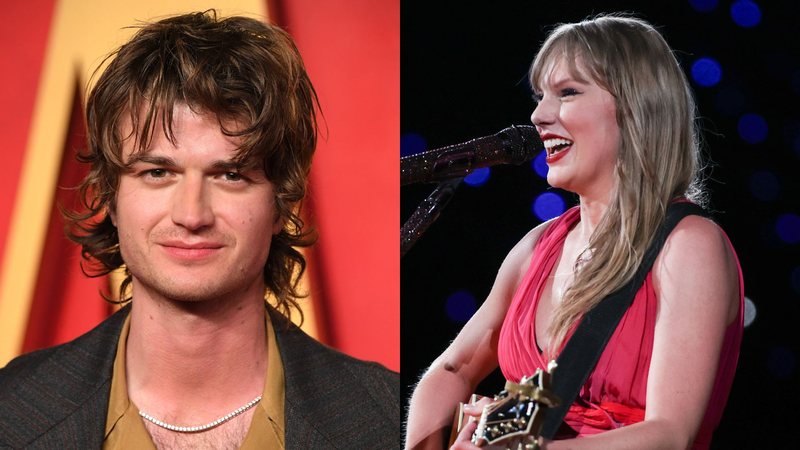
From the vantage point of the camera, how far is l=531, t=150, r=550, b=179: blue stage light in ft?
8.77

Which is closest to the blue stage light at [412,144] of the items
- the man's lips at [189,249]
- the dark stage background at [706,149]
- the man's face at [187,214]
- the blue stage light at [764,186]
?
the dark stage background at [706,149]

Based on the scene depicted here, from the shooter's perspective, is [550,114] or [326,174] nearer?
[550,114]

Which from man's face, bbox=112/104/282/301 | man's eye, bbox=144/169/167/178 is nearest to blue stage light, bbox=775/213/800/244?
man's face, bbox=112/104/282/301

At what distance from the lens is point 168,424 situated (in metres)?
2.66

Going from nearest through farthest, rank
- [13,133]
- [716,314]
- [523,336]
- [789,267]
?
[716,314] → [523,336] → [789,267] → [13,133]

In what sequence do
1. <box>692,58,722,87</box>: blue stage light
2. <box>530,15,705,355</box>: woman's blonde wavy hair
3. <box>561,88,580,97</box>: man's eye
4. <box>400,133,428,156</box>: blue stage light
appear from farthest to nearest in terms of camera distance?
<box>400,133,428,156</box>: blue stage light, <box>692,58,722,87</box>: blue stage light, <box>561,88,580,97</box>: man's eye, <box>530,15,705,355</box>: woman's blonde wavy hair

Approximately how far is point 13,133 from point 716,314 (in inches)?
76.6

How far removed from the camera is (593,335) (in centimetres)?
242

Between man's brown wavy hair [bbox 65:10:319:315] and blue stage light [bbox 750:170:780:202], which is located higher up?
man's brown wavy hair [bbox 65:10:319:315]

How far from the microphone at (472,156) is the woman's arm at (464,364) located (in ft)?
0.70

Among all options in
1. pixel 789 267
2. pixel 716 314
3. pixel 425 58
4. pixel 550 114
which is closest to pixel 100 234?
pixel 425 58

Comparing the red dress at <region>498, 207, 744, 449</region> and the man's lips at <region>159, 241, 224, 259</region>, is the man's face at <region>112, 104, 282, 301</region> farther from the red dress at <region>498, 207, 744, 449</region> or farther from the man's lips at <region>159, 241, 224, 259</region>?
the red dress at <region>498, 207, 744, 449</region>

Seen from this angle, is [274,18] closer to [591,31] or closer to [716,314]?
[591,31]

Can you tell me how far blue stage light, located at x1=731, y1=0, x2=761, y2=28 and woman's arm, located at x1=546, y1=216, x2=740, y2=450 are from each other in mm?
762
